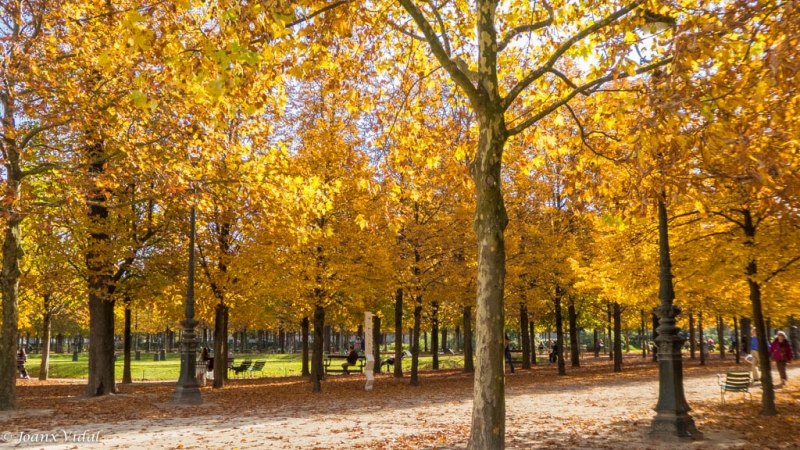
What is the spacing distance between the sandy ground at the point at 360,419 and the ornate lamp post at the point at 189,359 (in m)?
0.53

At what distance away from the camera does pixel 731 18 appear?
18.0 feet

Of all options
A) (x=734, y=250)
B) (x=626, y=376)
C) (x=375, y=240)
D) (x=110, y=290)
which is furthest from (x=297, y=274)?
(x=626, y=376)

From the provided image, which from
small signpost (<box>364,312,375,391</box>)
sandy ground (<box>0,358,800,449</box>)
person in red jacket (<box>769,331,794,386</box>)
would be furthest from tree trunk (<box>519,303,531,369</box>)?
small signpost (<box>364,312,375,391</box>)

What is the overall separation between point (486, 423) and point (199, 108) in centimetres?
916

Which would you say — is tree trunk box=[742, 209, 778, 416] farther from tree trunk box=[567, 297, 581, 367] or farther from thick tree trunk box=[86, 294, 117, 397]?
thick tree trunk box=[86, 294, 117, 397]

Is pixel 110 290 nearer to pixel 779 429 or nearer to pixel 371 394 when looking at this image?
pixel 371 394

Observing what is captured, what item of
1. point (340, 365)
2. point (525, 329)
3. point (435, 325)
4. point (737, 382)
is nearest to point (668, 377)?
point (737, 382)

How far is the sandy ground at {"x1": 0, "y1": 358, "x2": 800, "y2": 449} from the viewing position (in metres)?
9.26

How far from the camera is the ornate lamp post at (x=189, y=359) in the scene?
15.2 metres

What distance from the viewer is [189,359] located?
15883 millimetres

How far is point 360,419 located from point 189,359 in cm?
627

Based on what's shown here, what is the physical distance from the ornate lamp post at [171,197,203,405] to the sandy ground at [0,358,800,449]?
1.75 ft

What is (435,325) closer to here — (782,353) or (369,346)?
(369,346)

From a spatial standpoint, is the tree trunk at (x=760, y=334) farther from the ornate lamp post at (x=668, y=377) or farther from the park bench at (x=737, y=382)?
the ornate lamp post at (x=668, y=377)
